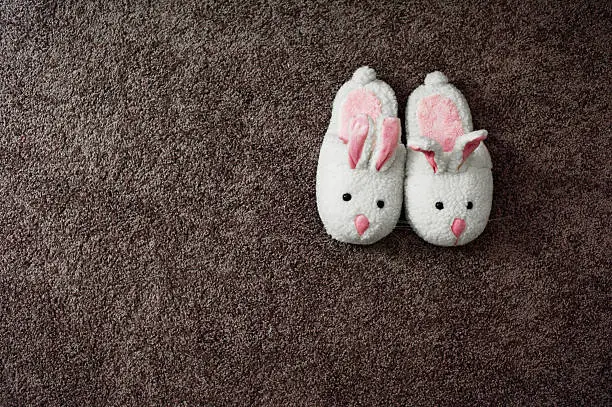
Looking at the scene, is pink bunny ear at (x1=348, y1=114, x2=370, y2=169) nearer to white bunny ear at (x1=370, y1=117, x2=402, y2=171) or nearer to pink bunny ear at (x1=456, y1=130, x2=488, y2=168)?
white bunny ear at (x1=370, y1=117, x2=402, y2=171)

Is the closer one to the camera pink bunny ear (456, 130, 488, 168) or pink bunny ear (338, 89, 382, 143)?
pink bunny ear (456, 130, 488, 168)

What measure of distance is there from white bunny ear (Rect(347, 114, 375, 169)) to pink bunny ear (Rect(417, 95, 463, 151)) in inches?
4.7

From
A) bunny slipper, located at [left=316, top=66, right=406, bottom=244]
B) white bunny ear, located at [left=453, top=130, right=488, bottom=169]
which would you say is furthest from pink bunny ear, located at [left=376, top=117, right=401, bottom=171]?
white bunny ear, located at [left=453, top=130, right=488, bottom=169]

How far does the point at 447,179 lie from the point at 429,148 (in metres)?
0.07

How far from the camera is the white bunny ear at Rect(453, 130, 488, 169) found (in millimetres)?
886

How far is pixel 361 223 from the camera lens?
36.4 inches

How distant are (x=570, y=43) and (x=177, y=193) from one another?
0.82m

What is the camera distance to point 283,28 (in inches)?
42.6

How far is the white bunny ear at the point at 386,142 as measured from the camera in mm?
914

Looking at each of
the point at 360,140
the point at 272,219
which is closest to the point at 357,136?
the point at 360,140

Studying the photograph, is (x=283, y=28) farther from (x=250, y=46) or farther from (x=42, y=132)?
(x=42, y=132)

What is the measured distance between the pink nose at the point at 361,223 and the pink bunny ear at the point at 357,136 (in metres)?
0.09

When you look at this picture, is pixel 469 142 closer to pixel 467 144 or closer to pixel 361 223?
pixel 467 144

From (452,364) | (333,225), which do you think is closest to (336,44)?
(333,225)
